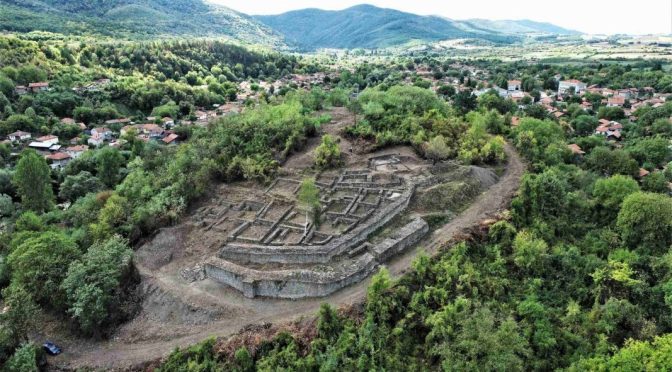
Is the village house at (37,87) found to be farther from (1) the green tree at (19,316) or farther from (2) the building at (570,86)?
(2) the building at (570,86)

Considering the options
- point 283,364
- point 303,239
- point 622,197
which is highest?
point 622,197

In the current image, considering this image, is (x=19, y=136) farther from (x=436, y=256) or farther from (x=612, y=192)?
(x=612, y=192)

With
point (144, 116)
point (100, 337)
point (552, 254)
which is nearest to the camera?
point (100, 337)

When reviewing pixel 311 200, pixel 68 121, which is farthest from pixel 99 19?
pixel 311 200

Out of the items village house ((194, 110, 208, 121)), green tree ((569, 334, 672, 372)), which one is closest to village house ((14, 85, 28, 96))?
village house ((194, 110, 208, 121))

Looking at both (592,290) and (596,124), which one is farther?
(596,124)

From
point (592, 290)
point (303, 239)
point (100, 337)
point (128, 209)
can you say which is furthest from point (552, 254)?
point (128, 209)

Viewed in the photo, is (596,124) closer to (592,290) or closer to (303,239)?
(592,290)
